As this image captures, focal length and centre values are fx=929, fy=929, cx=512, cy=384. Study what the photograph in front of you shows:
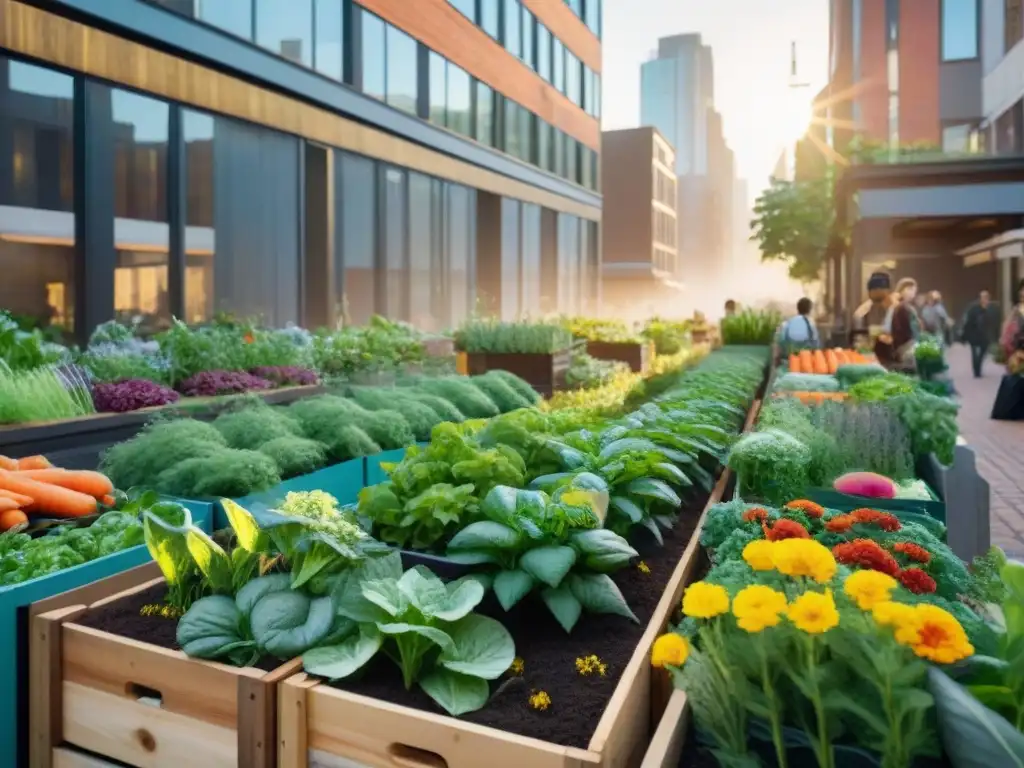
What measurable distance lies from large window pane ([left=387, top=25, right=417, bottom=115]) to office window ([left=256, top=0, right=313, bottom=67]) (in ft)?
10.2

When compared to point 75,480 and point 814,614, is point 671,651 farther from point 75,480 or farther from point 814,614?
point 75,480

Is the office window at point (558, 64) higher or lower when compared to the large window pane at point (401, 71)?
higher

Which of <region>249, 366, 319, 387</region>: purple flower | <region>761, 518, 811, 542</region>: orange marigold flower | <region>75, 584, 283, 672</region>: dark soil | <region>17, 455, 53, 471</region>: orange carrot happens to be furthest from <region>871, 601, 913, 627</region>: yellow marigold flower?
<region>249, 366, 319, 387</region>: purple flower

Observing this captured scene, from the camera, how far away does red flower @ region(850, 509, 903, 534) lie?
2.83 m

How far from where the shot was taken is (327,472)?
504cm

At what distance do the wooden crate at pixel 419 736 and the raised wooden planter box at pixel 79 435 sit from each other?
3.94m

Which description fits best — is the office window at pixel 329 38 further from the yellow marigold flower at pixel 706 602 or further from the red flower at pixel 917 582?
the yellow marigold flower at pixel 706 602

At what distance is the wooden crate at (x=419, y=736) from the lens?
210 centimetres

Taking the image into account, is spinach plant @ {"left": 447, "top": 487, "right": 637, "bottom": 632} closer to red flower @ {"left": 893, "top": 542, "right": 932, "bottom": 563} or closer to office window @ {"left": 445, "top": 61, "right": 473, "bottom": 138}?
red flower @ {"left": 893, "top": 542, "right": 932, "bottom": 563}

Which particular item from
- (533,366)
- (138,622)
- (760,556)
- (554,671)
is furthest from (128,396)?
(760,556)

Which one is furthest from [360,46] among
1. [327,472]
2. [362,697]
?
[362,697]

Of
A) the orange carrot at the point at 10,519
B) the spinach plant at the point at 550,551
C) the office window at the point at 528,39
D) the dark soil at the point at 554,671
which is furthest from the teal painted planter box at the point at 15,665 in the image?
the office window at the point at 528,39

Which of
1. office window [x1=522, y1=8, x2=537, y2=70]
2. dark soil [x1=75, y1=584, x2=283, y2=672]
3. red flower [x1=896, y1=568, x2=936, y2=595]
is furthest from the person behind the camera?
office window [x1=522, y1=8, x2=537, y2=70]

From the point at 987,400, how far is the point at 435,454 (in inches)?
572
